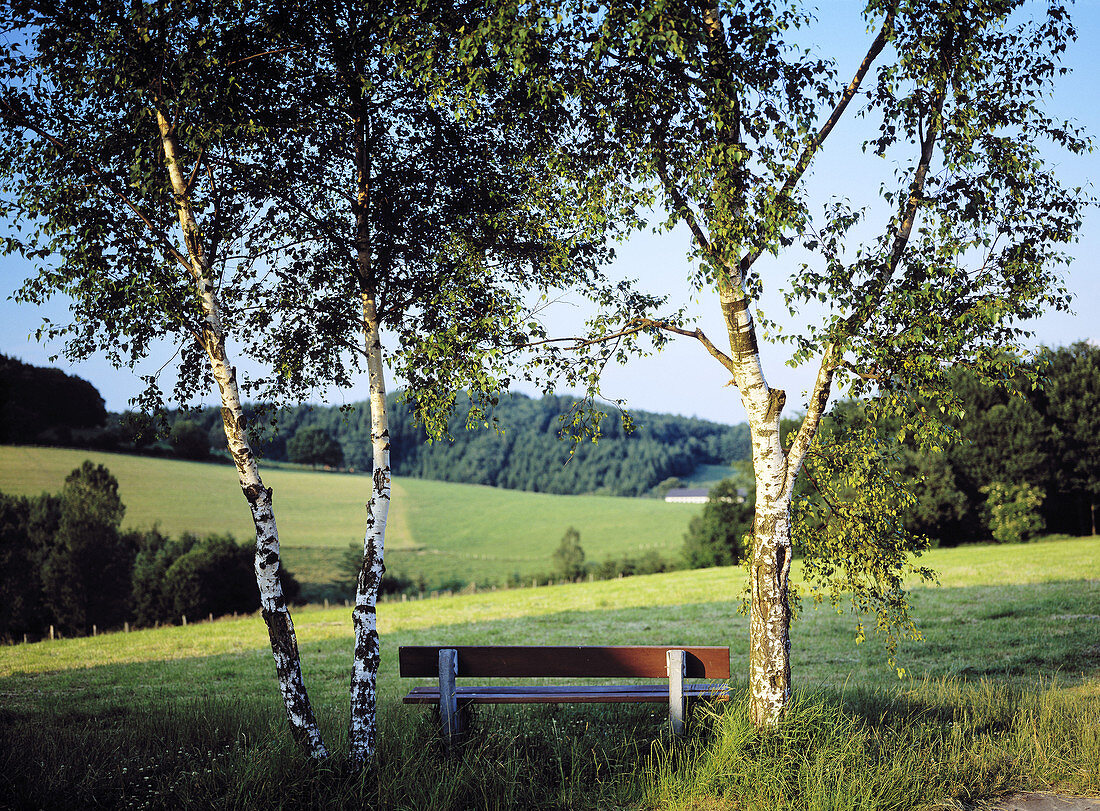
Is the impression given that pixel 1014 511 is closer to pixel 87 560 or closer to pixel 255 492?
pixel 255 492

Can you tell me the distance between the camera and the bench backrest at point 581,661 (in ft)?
22.5

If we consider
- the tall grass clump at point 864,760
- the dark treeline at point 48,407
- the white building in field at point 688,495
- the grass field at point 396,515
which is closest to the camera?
the tall grass clump at point 864,760

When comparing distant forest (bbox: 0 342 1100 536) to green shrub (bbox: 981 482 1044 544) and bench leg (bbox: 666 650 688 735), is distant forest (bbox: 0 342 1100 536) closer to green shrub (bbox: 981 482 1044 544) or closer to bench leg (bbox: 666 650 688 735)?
green shrub (bbox: 981 482 1044 544)

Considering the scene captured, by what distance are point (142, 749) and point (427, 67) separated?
695 cm


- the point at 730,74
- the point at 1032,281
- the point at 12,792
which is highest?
the point at 730,74

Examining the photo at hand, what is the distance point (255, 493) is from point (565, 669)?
3.32 m

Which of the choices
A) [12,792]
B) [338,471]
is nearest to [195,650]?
[12,792]

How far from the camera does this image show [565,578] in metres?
58.2

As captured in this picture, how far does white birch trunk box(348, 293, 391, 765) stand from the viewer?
6.70 meters

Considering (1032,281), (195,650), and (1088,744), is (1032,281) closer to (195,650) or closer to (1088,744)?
(1088,744)

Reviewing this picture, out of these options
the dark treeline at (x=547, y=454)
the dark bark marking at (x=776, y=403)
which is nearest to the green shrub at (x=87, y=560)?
the dark treeline at (x=547, y=454)

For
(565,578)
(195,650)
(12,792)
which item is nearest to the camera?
(12,792)

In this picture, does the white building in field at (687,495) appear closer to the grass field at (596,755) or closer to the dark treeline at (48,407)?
the dark treeline at (48,407)

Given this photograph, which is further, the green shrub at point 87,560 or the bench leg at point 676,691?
the green shrub at point 87,560
